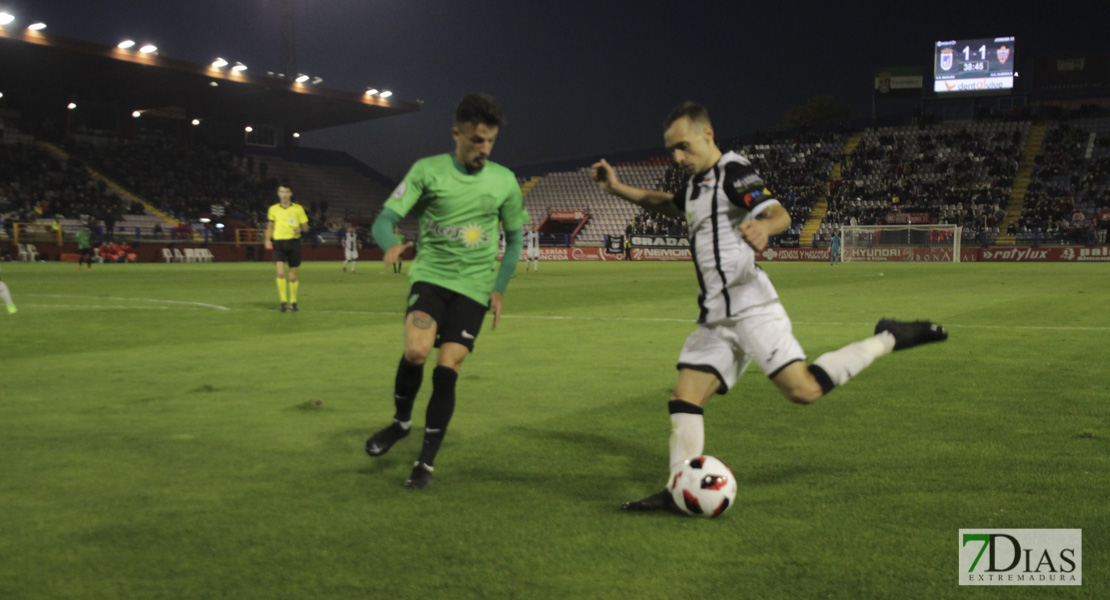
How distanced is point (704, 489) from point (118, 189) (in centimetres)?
5666

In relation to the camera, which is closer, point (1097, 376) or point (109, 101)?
point (1097, 376)

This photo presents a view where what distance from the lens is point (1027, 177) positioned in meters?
55.6

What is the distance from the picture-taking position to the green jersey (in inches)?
206

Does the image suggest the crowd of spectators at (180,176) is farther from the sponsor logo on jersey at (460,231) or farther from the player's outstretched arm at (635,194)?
the player's outstretched arm at (635,194)

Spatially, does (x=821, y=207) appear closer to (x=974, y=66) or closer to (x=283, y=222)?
(x=974, y=66)

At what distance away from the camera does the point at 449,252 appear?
5316mm

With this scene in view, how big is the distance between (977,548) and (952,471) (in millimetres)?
1409

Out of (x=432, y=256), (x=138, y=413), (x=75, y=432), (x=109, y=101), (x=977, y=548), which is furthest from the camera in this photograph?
(x=109, y=101)

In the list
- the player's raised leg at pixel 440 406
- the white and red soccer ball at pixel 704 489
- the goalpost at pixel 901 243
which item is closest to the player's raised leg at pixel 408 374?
the player's raised leg at pixel 440 406

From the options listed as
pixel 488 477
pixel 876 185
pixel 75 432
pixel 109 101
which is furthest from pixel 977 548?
pixel 109 101

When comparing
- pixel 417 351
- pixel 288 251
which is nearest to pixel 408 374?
pixel 417 351

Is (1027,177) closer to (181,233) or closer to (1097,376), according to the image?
(181,233)

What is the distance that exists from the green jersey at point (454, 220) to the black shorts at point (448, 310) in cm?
4

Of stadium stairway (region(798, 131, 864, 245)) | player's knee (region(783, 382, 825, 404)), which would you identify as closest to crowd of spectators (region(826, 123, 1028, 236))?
stadium stairway (region(798, 131, 864, 245))
